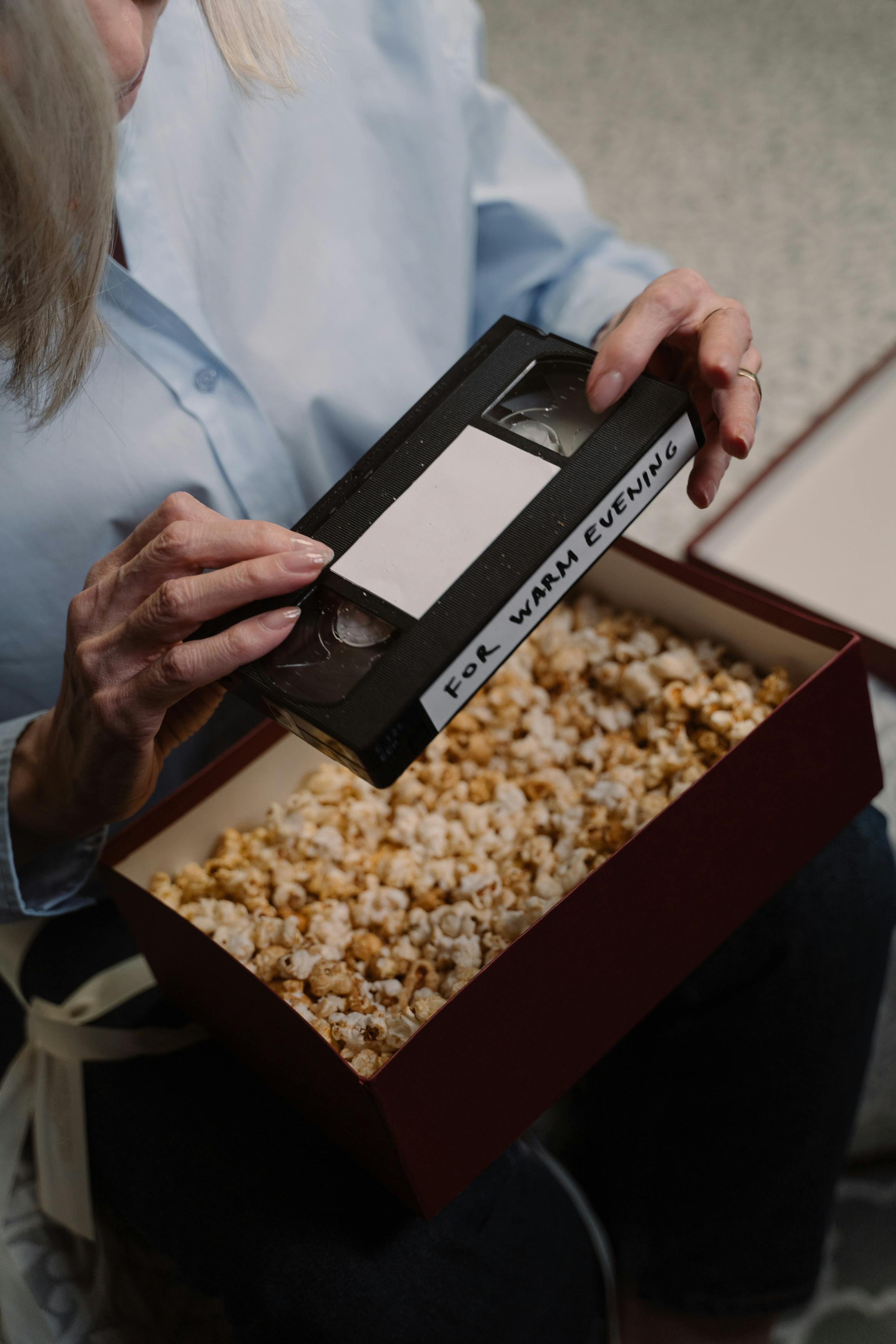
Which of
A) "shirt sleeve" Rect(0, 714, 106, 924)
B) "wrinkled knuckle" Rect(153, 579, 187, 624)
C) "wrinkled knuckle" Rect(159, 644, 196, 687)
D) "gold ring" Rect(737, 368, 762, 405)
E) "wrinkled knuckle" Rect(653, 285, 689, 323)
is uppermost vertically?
"wrinkled knuckle" Rect(653, 285, 689, 323)

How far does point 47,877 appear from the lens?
732 mm

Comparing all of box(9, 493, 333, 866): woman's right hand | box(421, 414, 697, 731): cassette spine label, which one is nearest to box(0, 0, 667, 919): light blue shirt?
box(9, 493, 333, 866): woman's right hand

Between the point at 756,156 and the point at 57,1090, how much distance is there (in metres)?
1.67

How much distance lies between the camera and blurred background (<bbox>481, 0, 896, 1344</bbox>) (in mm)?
1364

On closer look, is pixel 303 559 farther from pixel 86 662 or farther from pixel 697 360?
pixel 697 360

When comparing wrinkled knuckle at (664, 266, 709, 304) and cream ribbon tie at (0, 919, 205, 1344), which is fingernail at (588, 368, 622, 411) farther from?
cream ribbon tie at (0, 919, 205, 1344)

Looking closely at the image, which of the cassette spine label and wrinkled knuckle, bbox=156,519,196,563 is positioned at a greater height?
the cassette spine label

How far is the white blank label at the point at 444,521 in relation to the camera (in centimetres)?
53

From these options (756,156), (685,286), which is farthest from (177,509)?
(756,156)

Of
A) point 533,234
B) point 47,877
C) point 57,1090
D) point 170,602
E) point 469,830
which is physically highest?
point 533,234

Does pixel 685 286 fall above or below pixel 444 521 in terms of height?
above

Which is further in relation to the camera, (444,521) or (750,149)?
(750,149)

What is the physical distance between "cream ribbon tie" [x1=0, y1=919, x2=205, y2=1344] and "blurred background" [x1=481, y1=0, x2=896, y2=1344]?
705 millimetres

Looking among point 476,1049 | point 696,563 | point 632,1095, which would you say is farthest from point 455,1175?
point 696,563
